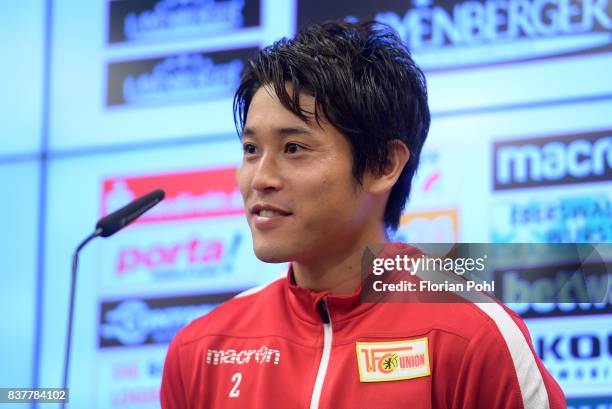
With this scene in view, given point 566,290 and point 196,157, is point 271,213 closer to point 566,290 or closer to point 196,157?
point 566,290

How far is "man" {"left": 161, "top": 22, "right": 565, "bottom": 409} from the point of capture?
1.56 metres

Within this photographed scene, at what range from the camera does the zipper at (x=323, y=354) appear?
1591 mm

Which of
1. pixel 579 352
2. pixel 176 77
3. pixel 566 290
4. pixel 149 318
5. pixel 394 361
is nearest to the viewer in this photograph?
pixel 394 361

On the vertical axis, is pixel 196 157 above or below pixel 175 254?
above

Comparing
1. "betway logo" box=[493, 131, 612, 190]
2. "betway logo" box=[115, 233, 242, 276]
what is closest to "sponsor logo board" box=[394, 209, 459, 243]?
"betway logo" box=[493, 131, 612, 190]

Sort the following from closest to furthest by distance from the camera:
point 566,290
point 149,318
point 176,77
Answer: point 566,290
point 149,318
point 176,77

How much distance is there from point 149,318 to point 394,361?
1203 millimetres

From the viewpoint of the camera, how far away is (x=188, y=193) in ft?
8.84

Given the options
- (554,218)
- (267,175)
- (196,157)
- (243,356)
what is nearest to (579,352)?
(554,218)

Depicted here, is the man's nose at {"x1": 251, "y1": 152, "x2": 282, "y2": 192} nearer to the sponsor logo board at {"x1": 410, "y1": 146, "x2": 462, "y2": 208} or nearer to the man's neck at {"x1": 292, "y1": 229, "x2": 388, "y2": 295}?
the man's neck at {"x1": 292, "y1": 229, "x2": 388, "y2": 295}

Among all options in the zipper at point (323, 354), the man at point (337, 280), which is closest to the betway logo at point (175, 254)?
the man at point (337, 280)

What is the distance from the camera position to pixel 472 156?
245 centimetres

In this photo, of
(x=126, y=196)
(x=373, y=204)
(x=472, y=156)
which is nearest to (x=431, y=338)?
(x=373, y=204)

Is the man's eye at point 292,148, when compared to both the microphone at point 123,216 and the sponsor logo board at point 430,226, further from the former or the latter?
the sponsor logo board at point 430,226
